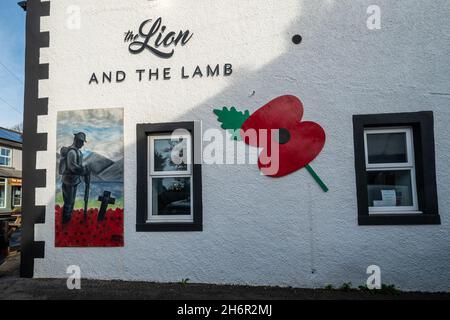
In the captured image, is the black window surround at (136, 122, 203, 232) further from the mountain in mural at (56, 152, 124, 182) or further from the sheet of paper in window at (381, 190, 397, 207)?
the sheet of paper in window at (381, 190, 397, 207)

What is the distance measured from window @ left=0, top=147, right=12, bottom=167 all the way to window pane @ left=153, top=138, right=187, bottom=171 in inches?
762

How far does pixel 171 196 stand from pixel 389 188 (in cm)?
334

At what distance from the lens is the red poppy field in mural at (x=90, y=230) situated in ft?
16.1

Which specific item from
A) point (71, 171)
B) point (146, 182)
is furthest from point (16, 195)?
point (146, 182)

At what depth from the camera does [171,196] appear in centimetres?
503

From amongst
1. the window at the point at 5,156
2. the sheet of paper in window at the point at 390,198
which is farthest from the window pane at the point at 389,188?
the window at the point at 5,156

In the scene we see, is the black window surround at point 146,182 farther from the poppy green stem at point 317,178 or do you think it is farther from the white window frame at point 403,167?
the white window frame at point 403,167

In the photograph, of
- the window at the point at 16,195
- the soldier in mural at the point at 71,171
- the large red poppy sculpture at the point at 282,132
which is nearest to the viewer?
the large red poppy sculpture at the point at 282,132

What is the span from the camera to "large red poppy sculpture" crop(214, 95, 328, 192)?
465 centimetres

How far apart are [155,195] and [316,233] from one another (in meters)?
2.56

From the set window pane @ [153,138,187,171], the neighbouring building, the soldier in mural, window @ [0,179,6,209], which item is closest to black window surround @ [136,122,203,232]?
window pane @ [153,138,187,171]

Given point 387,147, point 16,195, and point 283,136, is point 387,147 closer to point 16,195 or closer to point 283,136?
point 283,136

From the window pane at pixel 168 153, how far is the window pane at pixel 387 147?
287cm
